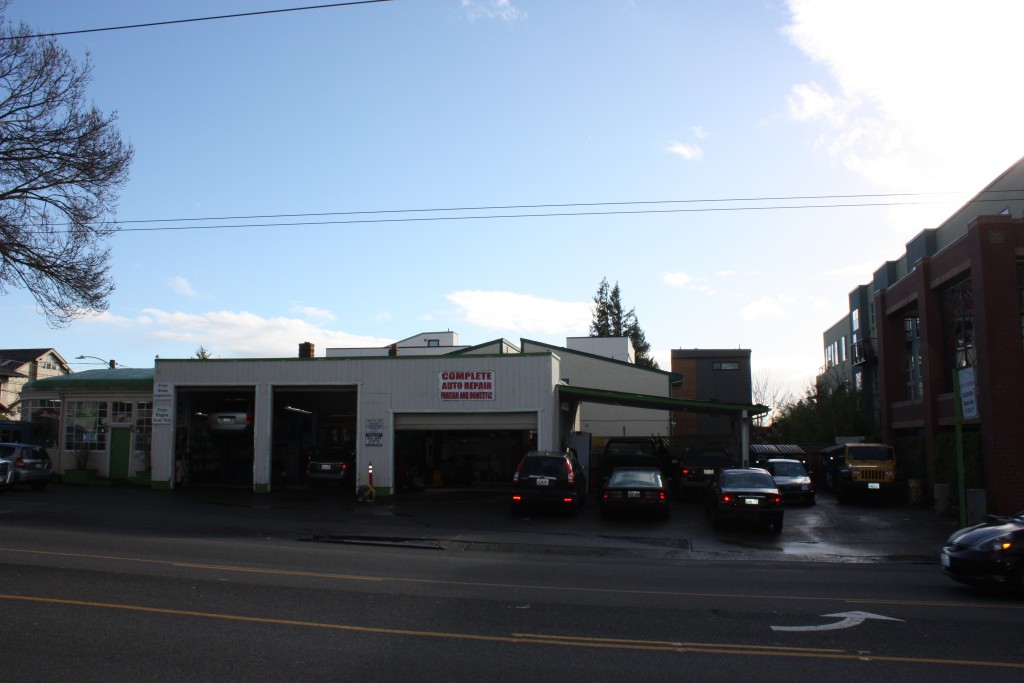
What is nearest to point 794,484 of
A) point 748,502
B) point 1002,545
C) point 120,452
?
point 748,502

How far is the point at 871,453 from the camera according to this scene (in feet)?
90.9

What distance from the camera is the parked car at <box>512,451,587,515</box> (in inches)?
848

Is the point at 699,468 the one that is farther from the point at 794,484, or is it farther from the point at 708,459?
the point at 794,484

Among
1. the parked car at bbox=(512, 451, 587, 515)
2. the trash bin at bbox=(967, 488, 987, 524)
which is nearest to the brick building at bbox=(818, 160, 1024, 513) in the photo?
the trash bin at bbox=(967, 488, 987, 524)

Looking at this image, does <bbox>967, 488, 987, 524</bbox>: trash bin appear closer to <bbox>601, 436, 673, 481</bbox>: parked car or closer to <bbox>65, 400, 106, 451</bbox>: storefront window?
<bbox>601, 436, 673, 481</bbox>: parked car

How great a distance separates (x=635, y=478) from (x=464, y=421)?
7.61 meters

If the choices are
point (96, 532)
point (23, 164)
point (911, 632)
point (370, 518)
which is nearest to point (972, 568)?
point (911, 632)

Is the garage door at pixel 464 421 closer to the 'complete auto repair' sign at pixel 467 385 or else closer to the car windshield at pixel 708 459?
the 'complete auto repair' sign at pixel 467 385

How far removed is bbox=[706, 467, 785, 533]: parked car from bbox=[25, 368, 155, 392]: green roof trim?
23142 mm

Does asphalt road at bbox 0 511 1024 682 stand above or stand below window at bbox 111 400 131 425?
below

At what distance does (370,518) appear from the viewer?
21672 mm

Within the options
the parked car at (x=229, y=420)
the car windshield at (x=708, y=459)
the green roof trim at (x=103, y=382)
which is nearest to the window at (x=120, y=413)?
the green roof trim at (x=103, y=382)

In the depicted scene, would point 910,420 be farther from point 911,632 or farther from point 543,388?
point 911,632

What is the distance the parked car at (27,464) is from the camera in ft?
89.0
